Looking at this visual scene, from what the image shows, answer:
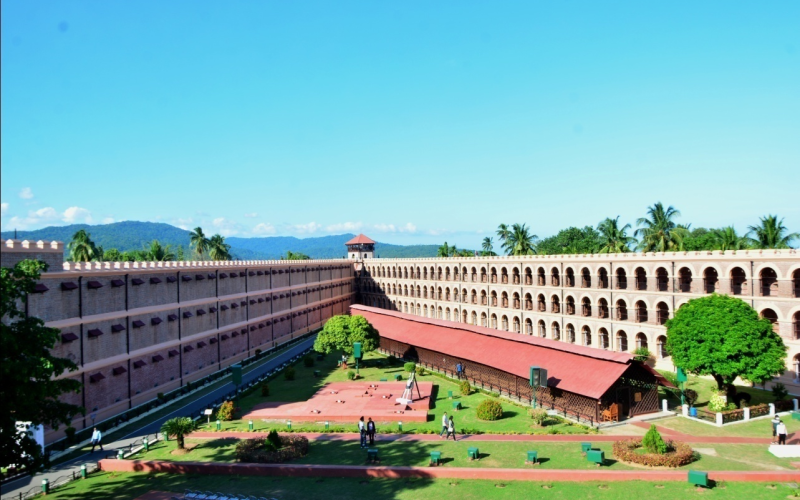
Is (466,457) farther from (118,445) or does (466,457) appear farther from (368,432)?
(118,445)

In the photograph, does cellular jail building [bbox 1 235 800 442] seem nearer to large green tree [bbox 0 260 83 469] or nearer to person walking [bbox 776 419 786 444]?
person walking [bbox 776 419 786 444]

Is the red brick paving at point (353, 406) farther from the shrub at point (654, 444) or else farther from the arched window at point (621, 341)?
the arched window at point (621, 341)

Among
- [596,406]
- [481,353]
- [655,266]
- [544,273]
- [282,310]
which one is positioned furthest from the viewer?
[282,310]

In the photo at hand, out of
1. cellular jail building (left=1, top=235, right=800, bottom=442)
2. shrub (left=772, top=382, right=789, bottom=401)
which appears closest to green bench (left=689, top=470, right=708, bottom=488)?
cellular jail building (left=1, top=235, right=800, bottom=442)

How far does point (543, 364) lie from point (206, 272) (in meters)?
35.4

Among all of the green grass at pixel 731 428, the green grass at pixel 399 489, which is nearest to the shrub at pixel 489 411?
the green grass at pixel 731 428

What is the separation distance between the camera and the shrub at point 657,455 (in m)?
26.1

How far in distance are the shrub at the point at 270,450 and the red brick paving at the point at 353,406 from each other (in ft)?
21.1

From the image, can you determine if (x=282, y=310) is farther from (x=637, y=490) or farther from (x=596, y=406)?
(x=637, y=490)

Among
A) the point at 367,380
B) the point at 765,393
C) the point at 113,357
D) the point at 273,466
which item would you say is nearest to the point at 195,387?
the point at 113,357

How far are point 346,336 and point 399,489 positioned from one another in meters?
30.8

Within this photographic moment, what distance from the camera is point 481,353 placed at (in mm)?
48312

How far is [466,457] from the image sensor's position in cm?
2862

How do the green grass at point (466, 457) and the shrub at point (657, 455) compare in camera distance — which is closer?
the shrub at point (657, 455)
